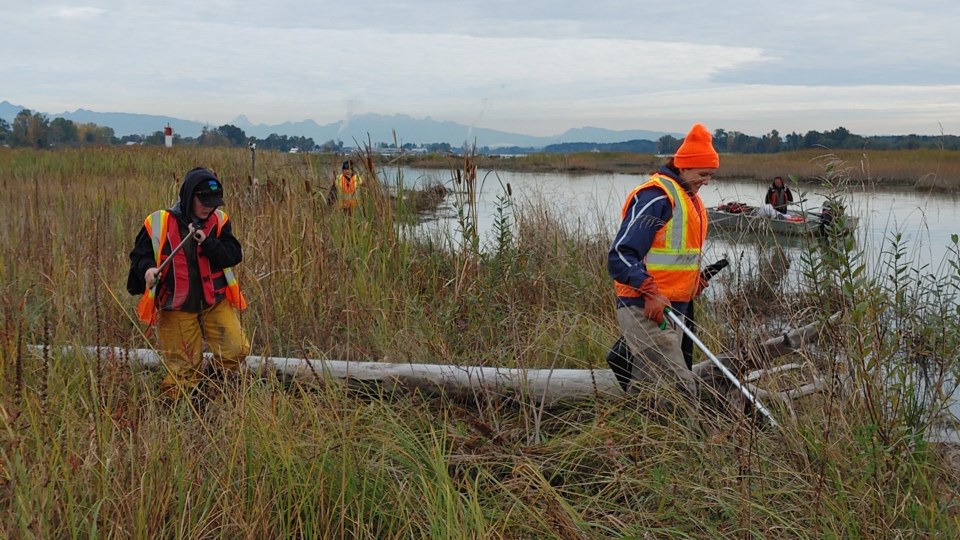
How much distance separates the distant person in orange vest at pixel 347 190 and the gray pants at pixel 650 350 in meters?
3.54

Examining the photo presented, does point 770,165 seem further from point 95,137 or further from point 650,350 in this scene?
point 650,350

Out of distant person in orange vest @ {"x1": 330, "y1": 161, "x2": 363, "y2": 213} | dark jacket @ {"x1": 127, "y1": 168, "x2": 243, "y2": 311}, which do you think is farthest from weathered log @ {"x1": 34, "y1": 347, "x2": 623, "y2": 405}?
distant person in orange vest @ {"x1": 330, "y1": 161, "x2": 363, "y2": 213}

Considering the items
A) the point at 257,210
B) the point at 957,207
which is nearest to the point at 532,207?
the point at 257,210

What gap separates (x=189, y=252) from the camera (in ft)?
14.9

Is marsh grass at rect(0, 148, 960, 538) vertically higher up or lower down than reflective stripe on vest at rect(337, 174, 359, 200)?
lower down

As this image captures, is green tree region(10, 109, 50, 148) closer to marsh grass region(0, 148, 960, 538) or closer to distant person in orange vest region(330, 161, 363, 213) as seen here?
distant person in orange vest region(330, 161, 363, 213)

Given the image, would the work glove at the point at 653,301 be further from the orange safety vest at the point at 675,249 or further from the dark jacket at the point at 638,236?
the orange safety vest at the point at 675,249

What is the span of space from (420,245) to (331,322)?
1686 mm

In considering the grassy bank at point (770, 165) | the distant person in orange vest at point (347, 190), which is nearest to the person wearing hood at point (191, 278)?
the grassy bank at point (770, 165)

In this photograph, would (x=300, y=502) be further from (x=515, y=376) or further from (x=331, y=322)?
(x=331, y=322)

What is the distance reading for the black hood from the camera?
441cm

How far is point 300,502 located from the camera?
2887mm

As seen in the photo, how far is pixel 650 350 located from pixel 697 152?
995 millimetres

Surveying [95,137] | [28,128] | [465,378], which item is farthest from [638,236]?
[28,128]
